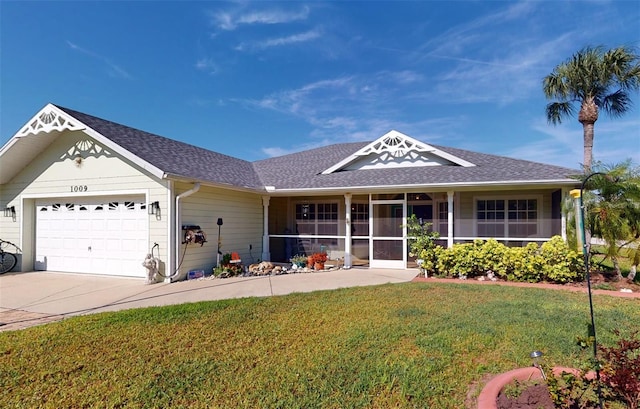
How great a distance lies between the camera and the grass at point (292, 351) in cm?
316

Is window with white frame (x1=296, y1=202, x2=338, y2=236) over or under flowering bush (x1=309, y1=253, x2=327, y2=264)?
over

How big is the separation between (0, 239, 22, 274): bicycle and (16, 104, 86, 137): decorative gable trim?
3.93m

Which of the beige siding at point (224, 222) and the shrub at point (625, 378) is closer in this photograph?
the shrub at point (625, 378)

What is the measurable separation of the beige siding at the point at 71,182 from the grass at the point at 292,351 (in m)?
4.15

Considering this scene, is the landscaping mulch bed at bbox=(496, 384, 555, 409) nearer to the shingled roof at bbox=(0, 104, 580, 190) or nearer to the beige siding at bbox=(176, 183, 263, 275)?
the shingled roof at bbox=(0, 104, 580, 190)

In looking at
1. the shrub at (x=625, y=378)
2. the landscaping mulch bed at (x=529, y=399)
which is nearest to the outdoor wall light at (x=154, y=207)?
the landscaping mulch bed at (x=529, y=399)

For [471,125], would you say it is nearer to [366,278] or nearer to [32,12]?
[366,278]

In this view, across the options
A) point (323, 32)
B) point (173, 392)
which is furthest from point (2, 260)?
point (323, 32)

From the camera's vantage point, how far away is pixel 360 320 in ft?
17.5

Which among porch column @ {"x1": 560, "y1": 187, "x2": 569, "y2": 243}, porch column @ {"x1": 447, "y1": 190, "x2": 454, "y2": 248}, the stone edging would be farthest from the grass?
porch column @ {"x1": 447, "y1": 190, "x2": 454, "y2": 248}

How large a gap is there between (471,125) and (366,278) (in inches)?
494

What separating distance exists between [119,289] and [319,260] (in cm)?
591

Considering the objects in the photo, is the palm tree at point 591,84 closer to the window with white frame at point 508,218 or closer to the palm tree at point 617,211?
the window with white frame at point 508,218

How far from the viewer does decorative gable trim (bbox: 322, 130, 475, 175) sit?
38.5ft
